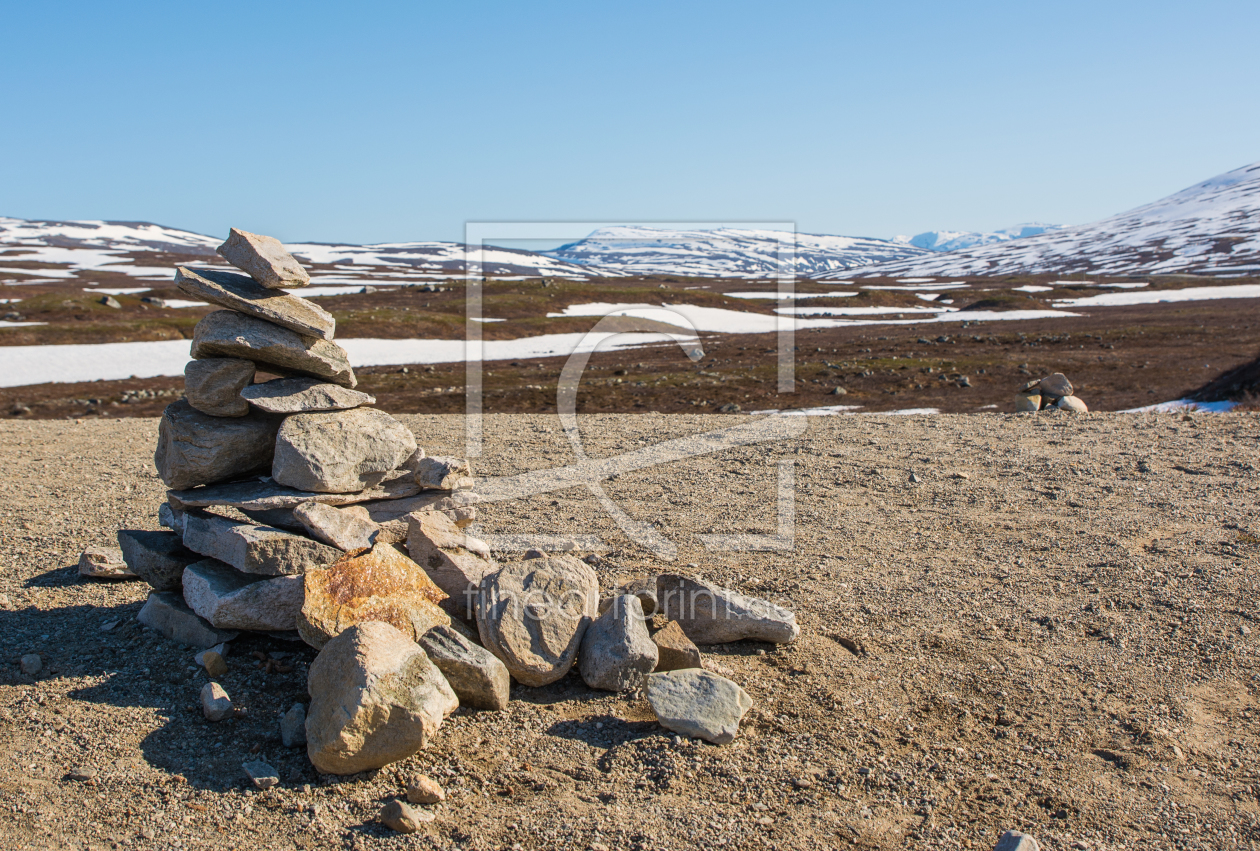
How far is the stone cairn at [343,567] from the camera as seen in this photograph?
666 centimetres

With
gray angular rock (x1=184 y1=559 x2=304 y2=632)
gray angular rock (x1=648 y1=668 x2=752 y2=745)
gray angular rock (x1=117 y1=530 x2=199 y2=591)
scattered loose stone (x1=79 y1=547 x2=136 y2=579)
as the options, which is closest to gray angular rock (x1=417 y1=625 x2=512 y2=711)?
gray angular rock (x1=648 y1=668 x2=752 y2=745)

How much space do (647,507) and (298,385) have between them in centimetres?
642

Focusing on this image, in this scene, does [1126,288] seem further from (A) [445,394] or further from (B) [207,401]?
(B) [207,401]

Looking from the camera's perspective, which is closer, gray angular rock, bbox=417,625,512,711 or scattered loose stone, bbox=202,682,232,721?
scattered loose stone, bbox=202,682,232,721

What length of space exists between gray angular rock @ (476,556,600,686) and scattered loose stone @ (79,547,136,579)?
4722 mm

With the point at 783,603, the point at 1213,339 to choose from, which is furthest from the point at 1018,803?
the point at 1213,339

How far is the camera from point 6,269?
124500 mm

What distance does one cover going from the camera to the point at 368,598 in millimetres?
7125

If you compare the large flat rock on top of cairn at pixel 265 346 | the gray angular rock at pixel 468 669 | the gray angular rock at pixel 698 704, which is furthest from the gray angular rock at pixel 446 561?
the gray angular rock at pixel 698 704

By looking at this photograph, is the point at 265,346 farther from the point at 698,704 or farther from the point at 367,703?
the point at 698,704

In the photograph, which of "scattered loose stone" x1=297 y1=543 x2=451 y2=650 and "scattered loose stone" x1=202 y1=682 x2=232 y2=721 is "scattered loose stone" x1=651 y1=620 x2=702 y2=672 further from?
"scattered loose stone" x1=202 y1=682 x2=232 y2=721

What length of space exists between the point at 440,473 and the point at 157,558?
2.77 metres

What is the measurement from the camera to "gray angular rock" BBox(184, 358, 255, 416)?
7.72 metres

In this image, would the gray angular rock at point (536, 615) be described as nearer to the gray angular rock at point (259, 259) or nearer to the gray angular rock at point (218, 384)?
the gray angular rock at point (218, 384)
